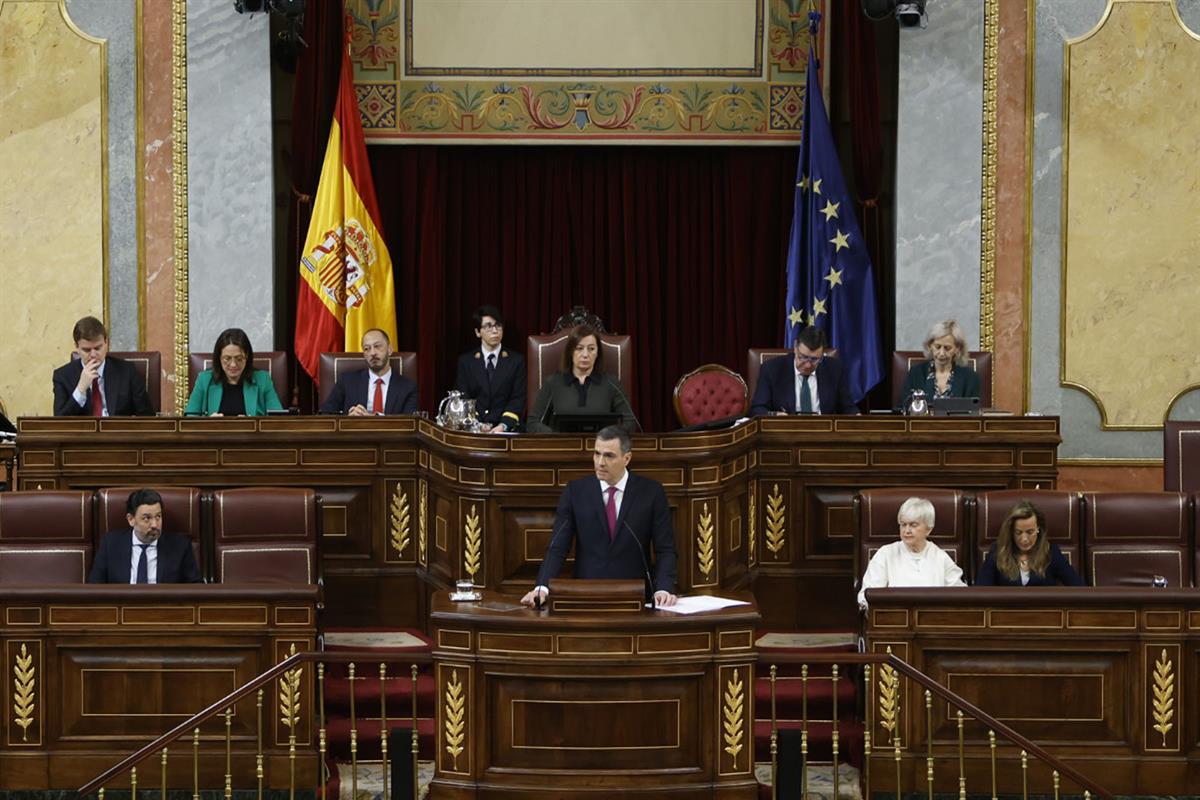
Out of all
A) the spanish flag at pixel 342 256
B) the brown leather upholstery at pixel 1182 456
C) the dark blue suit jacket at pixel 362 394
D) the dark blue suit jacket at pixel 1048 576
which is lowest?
the dark blue suit jacket at pixel 1048 576

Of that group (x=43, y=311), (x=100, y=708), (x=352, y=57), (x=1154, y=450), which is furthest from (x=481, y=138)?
(x=100, y=708)

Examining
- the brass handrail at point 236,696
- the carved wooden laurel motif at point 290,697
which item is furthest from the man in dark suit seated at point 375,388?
the brass handrail at point 236,696

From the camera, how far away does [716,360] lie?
11180mm

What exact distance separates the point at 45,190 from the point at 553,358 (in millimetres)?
3493

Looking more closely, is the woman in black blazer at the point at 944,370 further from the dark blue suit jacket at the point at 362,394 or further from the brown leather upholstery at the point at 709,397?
the dark blue suit jacket at the point at 362,394

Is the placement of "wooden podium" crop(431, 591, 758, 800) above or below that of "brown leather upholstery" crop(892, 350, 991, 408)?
below

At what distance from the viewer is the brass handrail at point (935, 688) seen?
592 cm

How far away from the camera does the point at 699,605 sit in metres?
5.93

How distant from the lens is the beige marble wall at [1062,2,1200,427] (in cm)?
1028

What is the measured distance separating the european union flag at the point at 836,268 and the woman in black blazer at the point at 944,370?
54.1 inches

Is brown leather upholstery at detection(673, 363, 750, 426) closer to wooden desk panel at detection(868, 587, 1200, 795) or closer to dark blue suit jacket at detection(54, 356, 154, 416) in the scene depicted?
dark blue suit jacket at detection(54, 356, 154, 416)

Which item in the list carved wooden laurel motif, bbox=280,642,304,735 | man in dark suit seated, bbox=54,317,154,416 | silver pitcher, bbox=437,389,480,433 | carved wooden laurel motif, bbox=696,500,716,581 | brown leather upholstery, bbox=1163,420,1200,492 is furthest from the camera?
man in dark suit seated, bbox=54,317,154,416

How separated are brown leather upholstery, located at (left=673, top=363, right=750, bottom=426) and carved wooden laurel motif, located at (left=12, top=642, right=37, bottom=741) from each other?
13.6 ft

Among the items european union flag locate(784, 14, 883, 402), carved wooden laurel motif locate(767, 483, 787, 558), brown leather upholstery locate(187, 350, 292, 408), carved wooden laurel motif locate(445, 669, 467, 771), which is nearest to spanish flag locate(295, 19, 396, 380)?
brown leather upholstery locate(187, 350, 292, 408)
